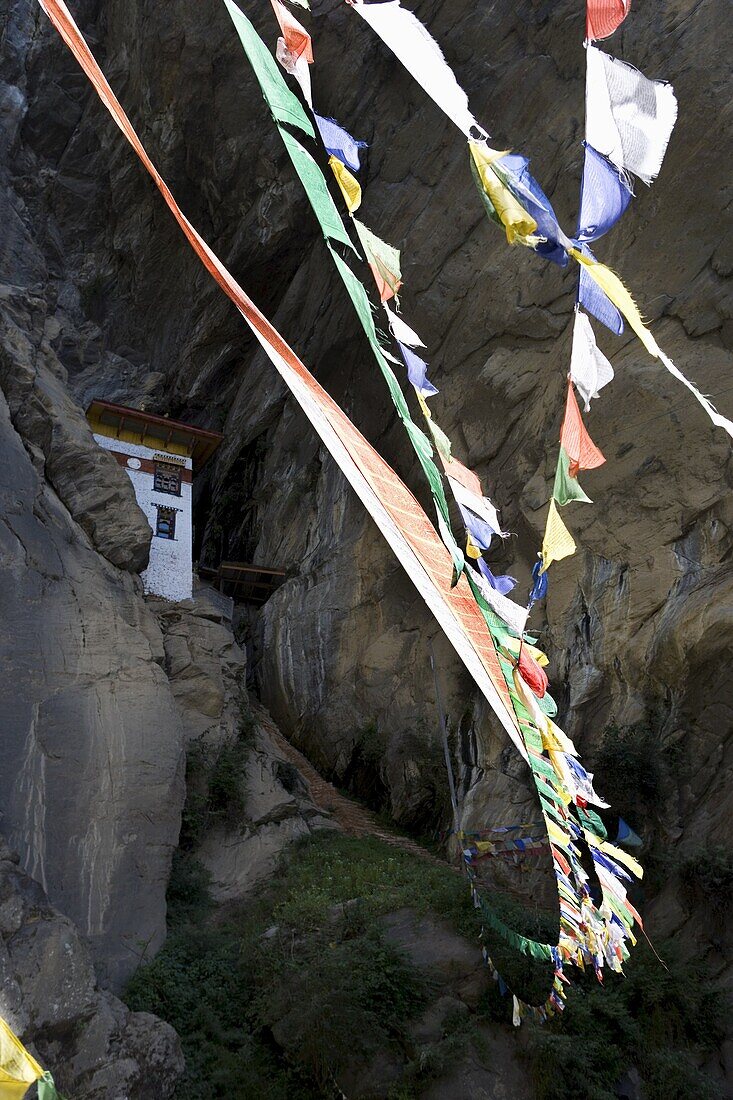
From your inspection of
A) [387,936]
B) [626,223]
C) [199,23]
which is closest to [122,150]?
[199,23]

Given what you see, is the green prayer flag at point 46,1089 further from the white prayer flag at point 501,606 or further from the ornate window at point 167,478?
the ornate window at point 167,478

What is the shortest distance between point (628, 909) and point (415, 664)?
9.74m

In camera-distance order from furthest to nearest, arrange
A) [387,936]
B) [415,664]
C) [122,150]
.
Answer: [122,150] → [415,664] → [387,936]

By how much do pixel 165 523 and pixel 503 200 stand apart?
53.7 feet

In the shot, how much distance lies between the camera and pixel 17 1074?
2824 mm

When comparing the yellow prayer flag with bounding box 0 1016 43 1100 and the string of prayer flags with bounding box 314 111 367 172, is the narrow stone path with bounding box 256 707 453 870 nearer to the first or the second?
the yellow prayer flag with bounding box 0 1016 43 1100

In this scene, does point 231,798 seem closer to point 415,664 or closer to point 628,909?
point 415,664

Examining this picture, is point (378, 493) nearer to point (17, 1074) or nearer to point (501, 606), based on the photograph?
point (501, 606)

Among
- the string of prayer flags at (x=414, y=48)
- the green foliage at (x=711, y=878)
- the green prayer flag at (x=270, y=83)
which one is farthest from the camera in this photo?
the green foliage at (x=711, y=878)

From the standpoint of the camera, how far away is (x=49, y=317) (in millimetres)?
18891

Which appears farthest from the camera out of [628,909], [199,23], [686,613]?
[199,23]

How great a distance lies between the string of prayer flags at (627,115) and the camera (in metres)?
3.18

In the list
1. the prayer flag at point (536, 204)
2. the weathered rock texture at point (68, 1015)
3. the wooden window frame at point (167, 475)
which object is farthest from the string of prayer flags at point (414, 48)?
the wooden window frame at point (167, 475)

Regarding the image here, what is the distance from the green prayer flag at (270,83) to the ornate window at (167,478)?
640 inches
